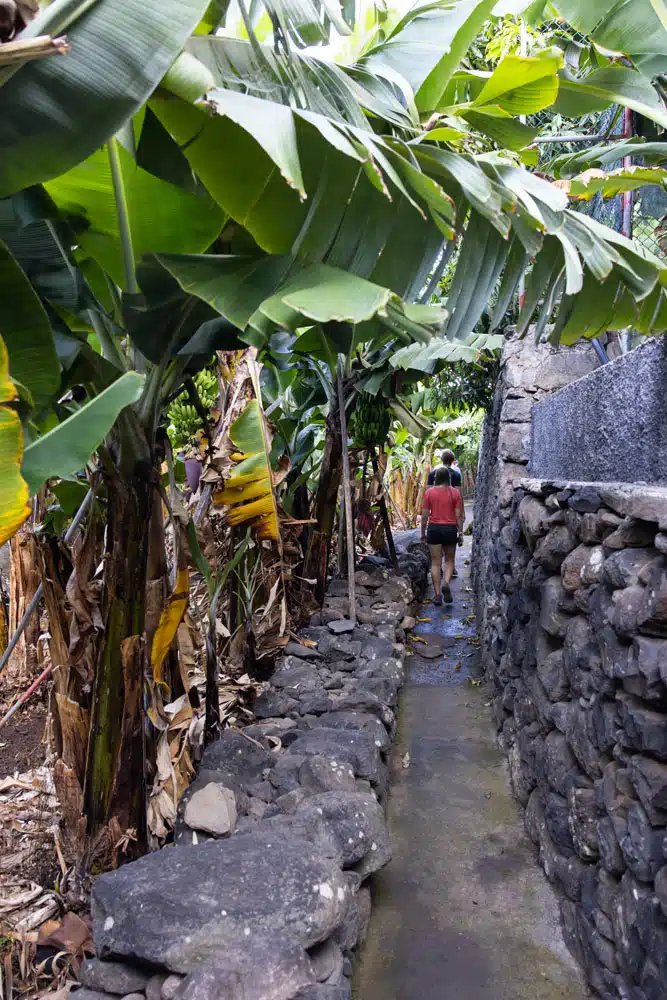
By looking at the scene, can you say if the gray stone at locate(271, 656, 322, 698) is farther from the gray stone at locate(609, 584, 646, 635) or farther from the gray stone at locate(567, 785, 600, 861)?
the gray stone at locate(609, 584, 646, 635)

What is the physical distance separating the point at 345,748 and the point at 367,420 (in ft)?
14.3

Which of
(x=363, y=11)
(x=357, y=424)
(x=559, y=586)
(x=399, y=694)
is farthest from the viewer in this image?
(x=357, y=424)

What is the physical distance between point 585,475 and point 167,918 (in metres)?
2.50

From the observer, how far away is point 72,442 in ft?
5.42

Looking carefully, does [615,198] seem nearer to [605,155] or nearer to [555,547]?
[605,155]

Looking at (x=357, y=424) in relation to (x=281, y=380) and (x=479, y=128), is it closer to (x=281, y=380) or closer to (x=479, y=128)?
(x=281, y=380)

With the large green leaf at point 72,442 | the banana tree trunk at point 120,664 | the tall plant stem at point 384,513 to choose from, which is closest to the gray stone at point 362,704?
the banana tree trunk at point 120,664

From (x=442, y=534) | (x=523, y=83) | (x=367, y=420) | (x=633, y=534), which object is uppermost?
(x=523, y=83)

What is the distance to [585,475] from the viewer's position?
3.21 meters

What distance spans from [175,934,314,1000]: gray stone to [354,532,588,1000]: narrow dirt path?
892 mm

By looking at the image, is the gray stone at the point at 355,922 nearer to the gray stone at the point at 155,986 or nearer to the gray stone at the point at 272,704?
the gray stone at the point at 155,986

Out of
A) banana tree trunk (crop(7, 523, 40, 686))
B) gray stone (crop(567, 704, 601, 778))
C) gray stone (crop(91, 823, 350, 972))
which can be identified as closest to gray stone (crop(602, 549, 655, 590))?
gray stone (crop(567, 704, 601, 778))

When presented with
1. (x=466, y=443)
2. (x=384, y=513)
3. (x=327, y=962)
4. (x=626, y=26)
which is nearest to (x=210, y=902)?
(x=327, y=962)

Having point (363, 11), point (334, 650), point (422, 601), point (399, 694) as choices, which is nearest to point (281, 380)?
point (334, 650)
